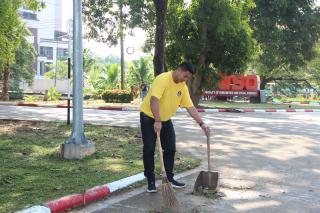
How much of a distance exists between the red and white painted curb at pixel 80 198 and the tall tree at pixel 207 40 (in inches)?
598

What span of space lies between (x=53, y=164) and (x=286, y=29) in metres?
26.4

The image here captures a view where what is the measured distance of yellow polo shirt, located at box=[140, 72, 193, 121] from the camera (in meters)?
6.02

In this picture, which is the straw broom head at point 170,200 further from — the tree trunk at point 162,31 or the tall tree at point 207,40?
the tall tree at point 207,40

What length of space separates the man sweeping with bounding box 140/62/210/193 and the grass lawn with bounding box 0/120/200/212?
0.76m

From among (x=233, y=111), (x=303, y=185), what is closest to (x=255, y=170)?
(x=303, y=185)

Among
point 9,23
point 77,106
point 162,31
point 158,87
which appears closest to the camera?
point 158,87

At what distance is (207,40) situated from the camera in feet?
73.4

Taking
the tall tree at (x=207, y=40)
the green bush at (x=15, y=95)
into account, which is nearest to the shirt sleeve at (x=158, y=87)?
the tall tree at (x=207, y=40)

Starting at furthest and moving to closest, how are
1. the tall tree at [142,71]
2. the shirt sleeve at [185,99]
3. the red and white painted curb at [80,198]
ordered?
the tall tree at [142,71] < the shirt sleeve at [185,99] < the red and white painted curb at [80,198]

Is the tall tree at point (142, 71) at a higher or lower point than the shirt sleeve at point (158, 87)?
higher

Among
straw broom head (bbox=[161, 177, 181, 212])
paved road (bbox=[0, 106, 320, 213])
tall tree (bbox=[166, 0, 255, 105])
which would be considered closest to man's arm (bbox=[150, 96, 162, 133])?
straw broom head (bbox=[161, 177, 181, 212])

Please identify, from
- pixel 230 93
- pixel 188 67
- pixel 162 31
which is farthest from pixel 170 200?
pixel 230 93

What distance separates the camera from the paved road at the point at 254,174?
577 cm

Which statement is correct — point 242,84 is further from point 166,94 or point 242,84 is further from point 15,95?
point 166,94
